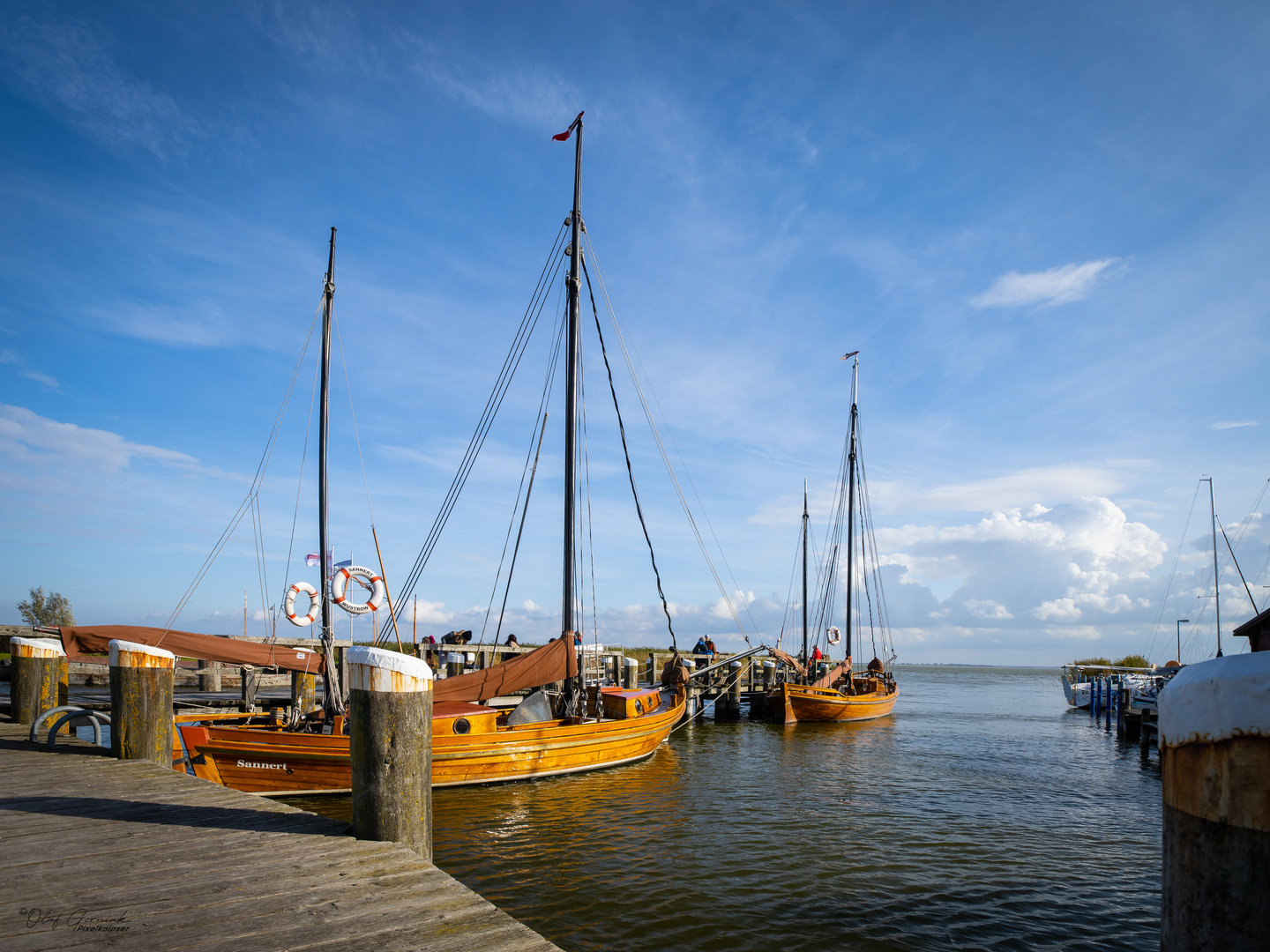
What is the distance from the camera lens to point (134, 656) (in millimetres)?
8609

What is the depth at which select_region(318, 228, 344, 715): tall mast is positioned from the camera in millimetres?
15742

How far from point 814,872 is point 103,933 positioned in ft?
30.6

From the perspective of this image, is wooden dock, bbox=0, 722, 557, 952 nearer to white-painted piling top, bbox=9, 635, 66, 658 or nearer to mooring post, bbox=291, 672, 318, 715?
white-painted piling top, bbox=9, 635, 66, 658

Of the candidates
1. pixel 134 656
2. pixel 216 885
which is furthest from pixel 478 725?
pixel 216 885

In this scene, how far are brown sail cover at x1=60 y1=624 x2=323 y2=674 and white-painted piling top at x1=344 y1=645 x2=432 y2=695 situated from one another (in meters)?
12.3

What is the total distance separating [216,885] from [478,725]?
1146 cm

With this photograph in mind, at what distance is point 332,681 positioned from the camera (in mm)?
15789

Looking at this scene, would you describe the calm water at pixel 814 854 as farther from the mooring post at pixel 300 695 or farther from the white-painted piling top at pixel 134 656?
the mooring post at pixel 300 695

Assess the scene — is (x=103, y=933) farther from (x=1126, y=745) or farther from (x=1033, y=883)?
(x=1126, y=745)

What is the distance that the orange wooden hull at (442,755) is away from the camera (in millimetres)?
13422

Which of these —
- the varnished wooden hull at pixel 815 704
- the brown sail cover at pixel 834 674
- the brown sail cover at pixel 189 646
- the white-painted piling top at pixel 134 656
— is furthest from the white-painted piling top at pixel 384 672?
the brown sail cover at pixel 834 674

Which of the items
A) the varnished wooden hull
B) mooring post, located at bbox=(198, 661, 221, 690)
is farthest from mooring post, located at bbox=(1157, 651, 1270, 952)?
mooring post, located at bbox=(198, 661, 221, 690)

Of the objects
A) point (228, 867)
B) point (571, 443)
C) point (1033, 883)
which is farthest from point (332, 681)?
point (1033, 883)

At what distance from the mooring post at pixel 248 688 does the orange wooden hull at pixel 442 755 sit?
7776 millimetres
